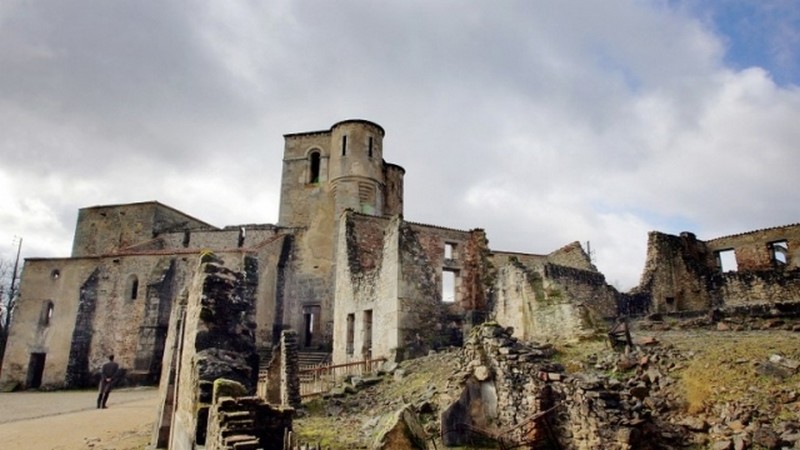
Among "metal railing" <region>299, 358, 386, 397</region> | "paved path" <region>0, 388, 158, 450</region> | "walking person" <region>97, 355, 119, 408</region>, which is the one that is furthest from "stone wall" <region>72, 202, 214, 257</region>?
"metal railing" <region>299, 358, 386, 397</region>

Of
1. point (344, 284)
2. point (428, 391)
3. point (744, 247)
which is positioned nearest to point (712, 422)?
point (428, 391)

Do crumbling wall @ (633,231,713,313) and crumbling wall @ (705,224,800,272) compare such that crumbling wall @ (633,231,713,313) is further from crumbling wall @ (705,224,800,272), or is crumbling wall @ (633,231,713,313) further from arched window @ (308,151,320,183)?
arched window @ (308,151,320,183)

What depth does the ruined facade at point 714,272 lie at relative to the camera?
71.6 ft

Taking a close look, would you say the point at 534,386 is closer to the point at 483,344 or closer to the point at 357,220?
the point at 483,344

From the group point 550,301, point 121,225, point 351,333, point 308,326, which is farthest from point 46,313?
point 550,301

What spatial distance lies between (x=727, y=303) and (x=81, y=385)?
99.6 ft

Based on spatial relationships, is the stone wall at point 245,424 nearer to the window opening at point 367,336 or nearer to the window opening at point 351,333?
the window opening at point 367,336

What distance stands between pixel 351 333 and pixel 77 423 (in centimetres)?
992

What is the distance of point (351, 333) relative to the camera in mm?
21062

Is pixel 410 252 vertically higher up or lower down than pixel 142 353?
higher up

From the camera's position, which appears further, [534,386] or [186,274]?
[186,274]

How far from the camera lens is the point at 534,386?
33.2ft

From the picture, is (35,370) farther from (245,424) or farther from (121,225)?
(245,424)

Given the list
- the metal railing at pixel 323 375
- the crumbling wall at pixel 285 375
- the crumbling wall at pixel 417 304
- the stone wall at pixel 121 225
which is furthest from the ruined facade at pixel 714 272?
the stone wall at pixel 121 225
